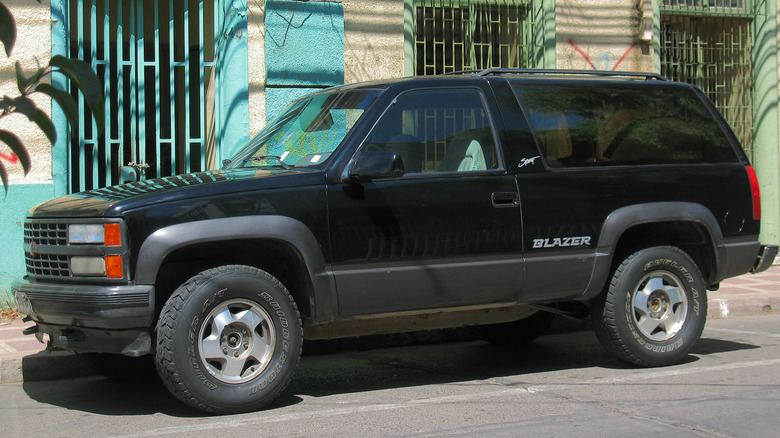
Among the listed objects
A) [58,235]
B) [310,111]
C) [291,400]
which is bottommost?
[291,400]

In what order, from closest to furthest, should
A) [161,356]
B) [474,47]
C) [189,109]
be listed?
[161,356]
[189,109]
[474,47]

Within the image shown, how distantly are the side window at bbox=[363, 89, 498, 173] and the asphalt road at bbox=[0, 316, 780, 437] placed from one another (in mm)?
1432

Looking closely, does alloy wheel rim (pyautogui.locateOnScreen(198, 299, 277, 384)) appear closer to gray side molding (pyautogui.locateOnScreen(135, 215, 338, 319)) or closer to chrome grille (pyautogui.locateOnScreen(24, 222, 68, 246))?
gray side molding (pyautogui.locateOnScreen(135, 215, 338, 319))

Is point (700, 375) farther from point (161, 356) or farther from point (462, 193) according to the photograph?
point (161, 356)

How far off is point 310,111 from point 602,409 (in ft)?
8.67

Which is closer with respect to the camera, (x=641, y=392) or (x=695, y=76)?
(x=641, y=392)

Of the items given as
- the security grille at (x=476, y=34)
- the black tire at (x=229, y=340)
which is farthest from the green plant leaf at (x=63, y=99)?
the security grille at (x=476, y=34)

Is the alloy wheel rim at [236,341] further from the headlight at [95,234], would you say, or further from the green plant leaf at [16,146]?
the green plant leaf at [16,146]

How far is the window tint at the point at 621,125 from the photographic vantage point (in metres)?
5.84

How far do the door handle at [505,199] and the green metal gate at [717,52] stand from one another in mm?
7338

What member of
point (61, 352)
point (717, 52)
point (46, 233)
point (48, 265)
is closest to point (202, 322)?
point (48, 265)

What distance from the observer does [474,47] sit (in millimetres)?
10922

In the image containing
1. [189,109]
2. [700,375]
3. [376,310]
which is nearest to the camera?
[376,310]

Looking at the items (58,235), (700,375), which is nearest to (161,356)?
(58,235)
